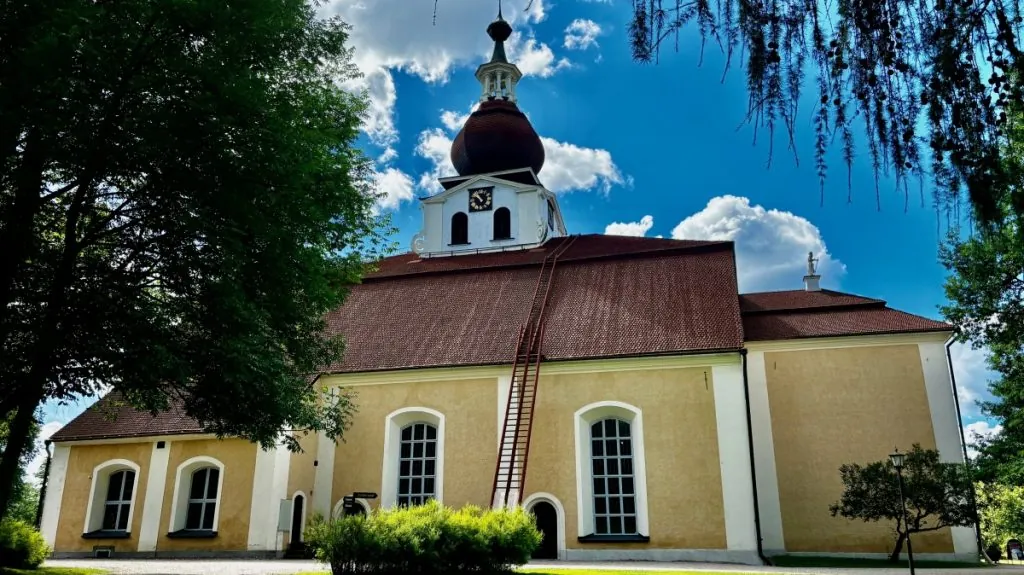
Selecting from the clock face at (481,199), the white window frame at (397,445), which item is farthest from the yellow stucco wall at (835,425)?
the clock face at (481,199)

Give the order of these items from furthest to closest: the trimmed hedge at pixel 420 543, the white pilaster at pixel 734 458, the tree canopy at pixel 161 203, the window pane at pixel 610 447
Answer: the window pane at pixel 610 447
the white pilaster at pixel 734 458
the trimmed hedge at pixel 420 543
the tree canopy at pixel 161 203

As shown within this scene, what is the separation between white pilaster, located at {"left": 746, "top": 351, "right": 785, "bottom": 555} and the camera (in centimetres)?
1903

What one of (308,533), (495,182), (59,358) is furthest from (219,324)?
(495,182)

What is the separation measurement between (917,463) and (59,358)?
16.7 metres

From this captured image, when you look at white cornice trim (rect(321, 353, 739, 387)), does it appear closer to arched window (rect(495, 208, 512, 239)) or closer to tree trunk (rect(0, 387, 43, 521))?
tree trunk (rect(0, 387, 43, 521))

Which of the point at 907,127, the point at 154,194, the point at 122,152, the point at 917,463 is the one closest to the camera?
the point at 907,127

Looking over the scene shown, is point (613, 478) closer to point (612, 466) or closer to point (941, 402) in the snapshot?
point (612, 466)

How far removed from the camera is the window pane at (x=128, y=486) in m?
20.2

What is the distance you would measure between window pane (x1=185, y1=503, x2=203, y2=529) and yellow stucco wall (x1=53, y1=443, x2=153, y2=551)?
1178 millimetres

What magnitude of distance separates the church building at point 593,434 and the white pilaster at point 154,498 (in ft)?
0.14

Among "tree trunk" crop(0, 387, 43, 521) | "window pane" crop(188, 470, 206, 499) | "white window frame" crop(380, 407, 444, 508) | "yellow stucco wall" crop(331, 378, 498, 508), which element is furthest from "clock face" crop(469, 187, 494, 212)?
"tree trunk" crop(0, 387, 43, 521)

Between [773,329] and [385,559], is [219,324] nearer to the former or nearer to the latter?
[385,559]

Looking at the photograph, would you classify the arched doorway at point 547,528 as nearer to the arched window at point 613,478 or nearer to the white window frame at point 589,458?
the white window frame at point 589,458

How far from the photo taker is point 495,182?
108ft
